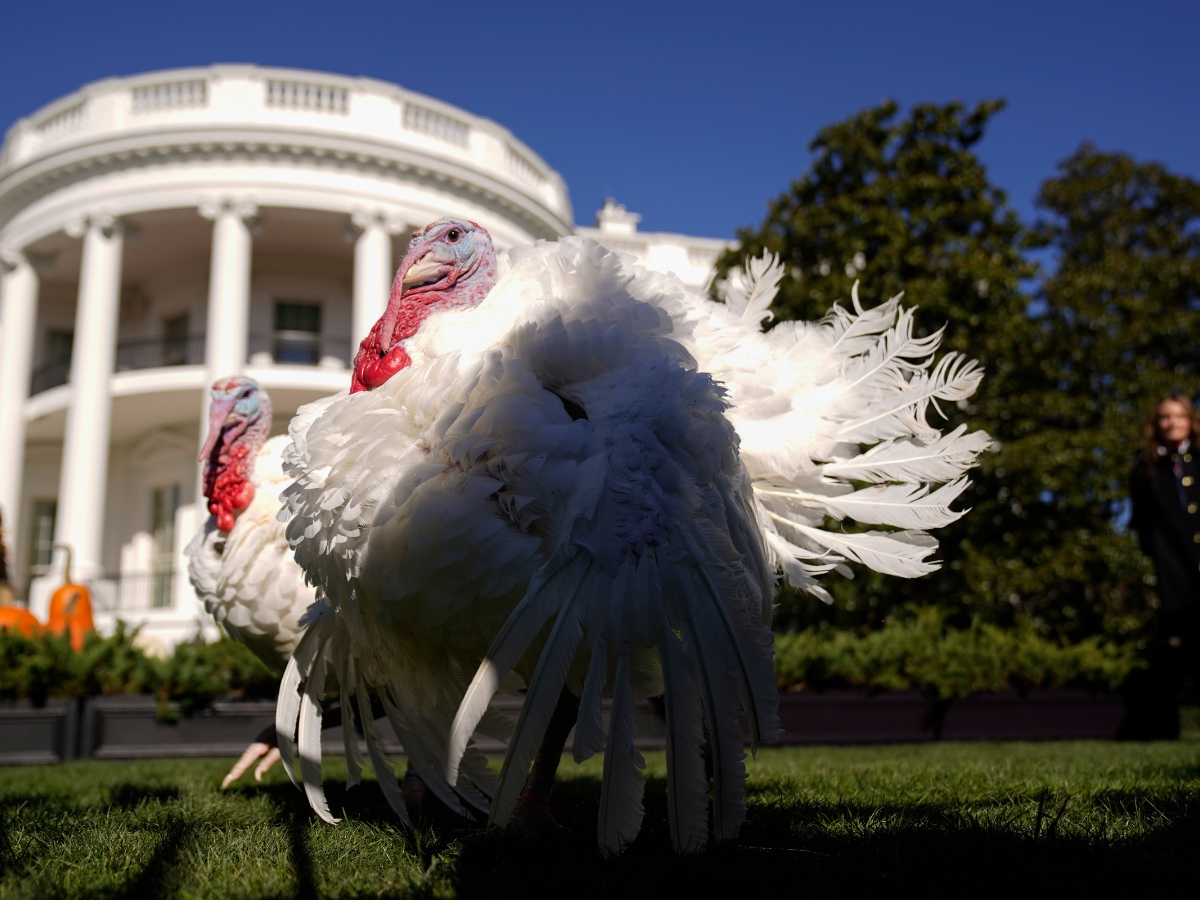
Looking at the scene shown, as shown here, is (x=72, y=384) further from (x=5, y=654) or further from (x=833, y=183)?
(x=833, y=183)

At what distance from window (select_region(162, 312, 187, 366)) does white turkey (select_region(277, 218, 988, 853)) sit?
2000 cm

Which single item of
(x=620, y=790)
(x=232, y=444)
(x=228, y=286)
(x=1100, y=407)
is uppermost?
(x=228, y=286)

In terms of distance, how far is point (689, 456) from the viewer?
2783mm

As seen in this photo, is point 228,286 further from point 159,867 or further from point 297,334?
point 159,867

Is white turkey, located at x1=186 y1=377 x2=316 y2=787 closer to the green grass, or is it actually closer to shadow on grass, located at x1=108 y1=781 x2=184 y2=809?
shadow on grass, located at x1=108 y1=781 x2=184 y2=809

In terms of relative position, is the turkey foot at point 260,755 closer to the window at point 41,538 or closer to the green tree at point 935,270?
the green tree at point 935,270

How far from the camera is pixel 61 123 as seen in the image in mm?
20562

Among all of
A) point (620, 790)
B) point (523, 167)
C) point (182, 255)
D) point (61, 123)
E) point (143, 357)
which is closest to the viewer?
point (620, 790)

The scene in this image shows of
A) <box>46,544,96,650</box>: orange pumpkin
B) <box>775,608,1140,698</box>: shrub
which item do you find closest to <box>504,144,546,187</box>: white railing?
<box>46,544,96,650</box>: orange pumpkin

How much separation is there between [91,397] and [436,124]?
9023 mm

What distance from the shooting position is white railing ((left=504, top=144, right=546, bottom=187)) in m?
21.9

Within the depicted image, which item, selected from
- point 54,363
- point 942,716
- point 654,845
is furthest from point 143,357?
point 654,845

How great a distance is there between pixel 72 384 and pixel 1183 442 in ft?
63.4

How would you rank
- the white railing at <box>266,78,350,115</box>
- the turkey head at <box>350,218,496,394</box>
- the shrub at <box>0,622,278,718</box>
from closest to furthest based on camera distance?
the turkey head at <box>350,218,496,394</box>
the shrub at <box>0,622,278,718</box>
the white railing at <box>266,78,350,115</box>
